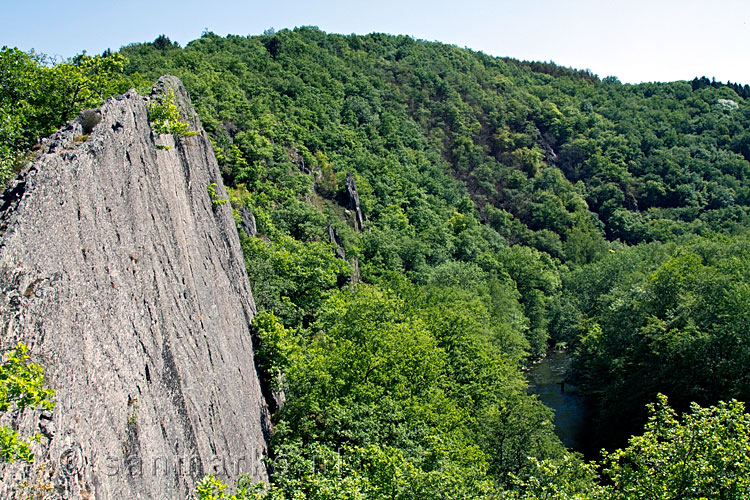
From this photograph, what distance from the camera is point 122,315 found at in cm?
1394

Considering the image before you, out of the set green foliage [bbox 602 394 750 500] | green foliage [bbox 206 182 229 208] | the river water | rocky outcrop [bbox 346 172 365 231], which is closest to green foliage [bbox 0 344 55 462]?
green foliage [bbox 206 182 229 208]

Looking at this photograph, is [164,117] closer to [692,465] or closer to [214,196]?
[214,196]

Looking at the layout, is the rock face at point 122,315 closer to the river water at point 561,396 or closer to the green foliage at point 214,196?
the green foliage at point 214,196

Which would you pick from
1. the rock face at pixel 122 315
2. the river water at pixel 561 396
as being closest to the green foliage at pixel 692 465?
the rock face at pixel 122 315

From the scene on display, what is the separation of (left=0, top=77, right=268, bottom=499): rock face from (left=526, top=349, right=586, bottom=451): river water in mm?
32854

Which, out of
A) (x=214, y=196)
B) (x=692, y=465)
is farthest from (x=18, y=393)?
(x=692, y=465)

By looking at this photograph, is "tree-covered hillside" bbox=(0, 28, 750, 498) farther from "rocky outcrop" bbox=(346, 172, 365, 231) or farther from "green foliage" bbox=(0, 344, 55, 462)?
"green foliage" bbox=(0, 344, 55, 462)

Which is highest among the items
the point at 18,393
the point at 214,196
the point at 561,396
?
the point at 214,196

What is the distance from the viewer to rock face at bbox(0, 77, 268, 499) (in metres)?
10.9

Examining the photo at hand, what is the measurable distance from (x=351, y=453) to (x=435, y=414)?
572 centimetres

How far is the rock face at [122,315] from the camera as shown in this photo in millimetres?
10945

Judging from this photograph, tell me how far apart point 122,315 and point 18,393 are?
4.65 m

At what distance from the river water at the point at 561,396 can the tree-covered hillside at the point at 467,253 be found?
1785 mm

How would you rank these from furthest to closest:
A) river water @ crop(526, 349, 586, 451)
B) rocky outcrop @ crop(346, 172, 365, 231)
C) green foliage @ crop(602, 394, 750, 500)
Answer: rocky outcrop @ crop(346, 172, 365, 231) < river water @ crop(526, 349, 586, 451) < green foliage @ crop(602, 394, 750, 500)
